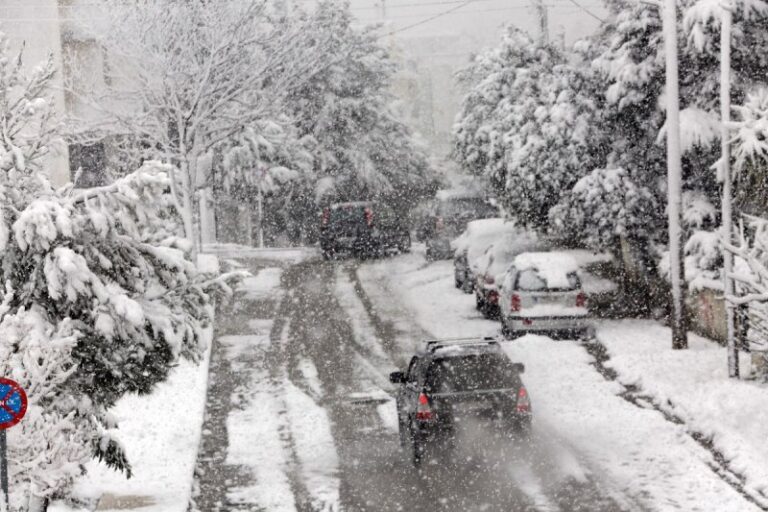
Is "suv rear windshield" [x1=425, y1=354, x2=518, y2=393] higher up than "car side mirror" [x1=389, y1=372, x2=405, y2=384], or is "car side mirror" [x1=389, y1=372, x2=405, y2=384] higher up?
"suv rear windshield" [x1=425, y1=354, x2=518, y2=393]

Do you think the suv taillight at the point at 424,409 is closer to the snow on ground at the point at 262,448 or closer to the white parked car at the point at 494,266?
the snow on ground at the point at 262,448

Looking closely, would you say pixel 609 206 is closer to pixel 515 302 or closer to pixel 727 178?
pixel 515 302

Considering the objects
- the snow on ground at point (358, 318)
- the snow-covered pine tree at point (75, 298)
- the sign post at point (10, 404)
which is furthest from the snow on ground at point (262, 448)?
the sign post at point (10, 404)

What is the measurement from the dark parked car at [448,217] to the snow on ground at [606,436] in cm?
1015

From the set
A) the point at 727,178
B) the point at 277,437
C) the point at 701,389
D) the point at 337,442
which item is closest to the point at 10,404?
the point at 337,442

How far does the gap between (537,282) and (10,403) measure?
14.3m

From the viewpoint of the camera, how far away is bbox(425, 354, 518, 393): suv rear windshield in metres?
13.2

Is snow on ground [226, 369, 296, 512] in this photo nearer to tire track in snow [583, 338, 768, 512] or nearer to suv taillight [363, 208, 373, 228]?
tire track in snow [583, 338, 768, 512]

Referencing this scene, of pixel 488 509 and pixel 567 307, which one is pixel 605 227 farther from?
pixel 488 509

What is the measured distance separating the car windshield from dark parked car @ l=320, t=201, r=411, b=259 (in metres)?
14.3

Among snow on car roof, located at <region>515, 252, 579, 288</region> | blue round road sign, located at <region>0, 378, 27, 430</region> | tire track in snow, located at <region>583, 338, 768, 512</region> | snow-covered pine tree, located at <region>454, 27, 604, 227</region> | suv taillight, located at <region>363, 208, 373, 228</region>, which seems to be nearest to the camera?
blue round road sign, located at <region>0, 378, 27, 430</region>

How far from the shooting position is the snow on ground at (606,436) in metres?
12.4

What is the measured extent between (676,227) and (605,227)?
5.09m

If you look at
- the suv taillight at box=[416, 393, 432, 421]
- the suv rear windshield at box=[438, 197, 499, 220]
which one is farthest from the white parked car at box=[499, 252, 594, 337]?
the suv rear windshield at box=[438, 197, 499, 220]
